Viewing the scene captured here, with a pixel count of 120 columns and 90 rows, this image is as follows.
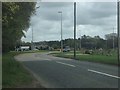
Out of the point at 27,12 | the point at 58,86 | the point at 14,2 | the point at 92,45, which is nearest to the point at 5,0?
the point at 14,2

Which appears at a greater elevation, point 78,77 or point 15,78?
point 15,78

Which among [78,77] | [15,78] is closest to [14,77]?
[15,78]

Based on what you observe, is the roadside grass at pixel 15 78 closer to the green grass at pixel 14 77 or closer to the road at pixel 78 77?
the green grass at pixel 14 77

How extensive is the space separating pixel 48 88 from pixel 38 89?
132 cm

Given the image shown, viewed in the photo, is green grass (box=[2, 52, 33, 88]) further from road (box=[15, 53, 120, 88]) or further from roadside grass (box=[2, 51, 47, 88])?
road (box=[15, 53, 120, 88])

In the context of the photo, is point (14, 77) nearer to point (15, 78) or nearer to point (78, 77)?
point (15, 78)

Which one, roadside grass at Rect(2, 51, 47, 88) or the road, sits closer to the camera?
roadside grass at Rect(2, 51, 47, 88)

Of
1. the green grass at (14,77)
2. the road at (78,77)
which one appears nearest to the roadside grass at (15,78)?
the green grass at (14,77)

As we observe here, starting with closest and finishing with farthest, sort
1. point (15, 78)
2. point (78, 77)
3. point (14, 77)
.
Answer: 1. point (15, 78)
2. point (14, 77)
3. point (78, 77)

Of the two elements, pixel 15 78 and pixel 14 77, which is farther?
pixel 14 77

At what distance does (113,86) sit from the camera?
52.2 feet

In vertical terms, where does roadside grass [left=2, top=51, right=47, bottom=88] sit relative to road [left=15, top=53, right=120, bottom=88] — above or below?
above

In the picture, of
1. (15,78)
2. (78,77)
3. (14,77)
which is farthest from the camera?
(78,77)

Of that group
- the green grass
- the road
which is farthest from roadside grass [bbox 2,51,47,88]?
the road
